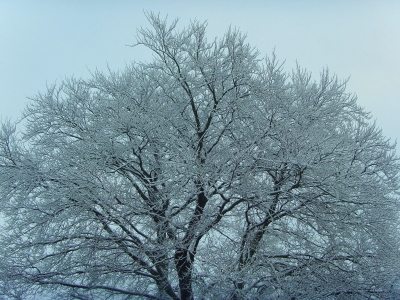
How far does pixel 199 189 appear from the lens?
25.8 feet

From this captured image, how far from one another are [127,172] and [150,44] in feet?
8.75

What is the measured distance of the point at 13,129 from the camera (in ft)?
32.3

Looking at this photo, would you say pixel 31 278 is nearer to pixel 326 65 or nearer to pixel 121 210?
pixel 121 210

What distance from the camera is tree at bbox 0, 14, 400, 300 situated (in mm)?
7637

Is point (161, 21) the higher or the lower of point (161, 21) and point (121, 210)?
the higher

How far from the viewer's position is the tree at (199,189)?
7637 millimetres

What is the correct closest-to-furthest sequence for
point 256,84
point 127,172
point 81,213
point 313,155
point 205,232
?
point 313,155 < point 205,232 < point 81,213 < point 256,84 < point 127,172

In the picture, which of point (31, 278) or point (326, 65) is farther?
point (326, 65)

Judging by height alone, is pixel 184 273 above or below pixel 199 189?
below

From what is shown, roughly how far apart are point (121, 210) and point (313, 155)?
3.48 meters

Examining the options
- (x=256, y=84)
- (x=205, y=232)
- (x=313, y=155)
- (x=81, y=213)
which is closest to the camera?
(x=313, y=155)

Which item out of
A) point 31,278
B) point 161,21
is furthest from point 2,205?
point 161,21

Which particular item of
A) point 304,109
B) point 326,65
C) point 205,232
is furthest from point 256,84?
point 205,232

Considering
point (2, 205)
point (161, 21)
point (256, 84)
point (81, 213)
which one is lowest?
point (81, 213)
